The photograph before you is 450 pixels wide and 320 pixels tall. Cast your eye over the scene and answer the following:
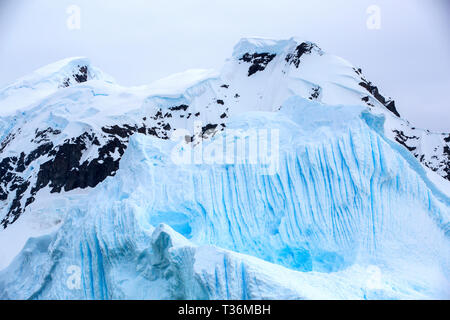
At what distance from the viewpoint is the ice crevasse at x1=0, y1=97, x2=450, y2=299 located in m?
7.11

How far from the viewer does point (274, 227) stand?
8352 mm

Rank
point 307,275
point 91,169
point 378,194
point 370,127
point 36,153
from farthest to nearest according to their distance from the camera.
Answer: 1. point 36,153
2. point 91,169
3. point 370,127
4. point 378,194
5. point 307,275

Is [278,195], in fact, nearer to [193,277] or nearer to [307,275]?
[307,275]

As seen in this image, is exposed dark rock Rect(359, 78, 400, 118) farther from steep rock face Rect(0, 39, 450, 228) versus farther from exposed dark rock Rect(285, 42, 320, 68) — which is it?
exposed dark rock Rect(285, 42, 320, 68)

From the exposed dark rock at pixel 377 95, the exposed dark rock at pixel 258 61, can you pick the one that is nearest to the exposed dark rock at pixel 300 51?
the exposed dark rock at pixel 258 61

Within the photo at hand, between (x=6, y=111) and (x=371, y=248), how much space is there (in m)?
34.7

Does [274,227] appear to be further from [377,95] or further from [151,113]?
[377,95]

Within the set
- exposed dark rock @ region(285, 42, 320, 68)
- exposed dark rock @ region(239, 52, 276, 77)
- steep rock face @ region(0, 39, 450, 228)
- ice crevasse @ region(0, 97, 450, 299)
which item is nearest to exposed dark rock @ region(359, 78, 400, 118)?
steep rock face @ region(0, 39, 450, 228)

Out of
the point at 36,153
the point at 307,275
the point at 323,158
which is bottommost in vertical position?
the point at 307,275

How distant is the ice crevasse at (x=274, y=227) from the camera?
7.11 m

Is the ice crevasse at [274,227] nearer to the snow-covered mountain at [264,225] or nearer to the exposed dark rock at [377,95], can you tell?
the snow-covered mountain at [264,225]

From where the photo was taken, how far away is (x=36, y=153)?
30078mm

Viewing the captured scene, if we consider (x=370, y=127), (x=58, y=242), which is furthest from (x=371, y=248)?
(x=58, y=242)

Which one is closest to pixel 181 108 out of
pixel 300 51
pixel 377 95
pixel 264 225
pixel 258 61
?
pixel 258 61
